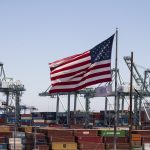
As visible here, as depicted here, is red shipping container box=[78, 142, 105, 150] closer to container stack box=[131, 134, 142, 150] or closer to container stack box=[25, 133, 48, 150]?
Answer: container stack box=[131, 134, 142, 150]

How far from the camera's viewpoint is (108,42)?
2495cm

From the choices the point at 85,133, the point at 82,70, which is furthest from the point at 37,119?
the point at 82,70

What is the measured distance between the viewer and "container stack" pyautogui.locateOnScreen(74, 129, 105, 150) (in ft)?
202

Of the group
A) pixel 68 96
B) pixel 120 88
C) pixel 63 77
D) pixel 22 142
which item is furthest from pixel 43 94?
pixel 63 77

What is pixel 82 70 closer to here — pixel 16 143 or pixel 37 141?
pixel 37 141

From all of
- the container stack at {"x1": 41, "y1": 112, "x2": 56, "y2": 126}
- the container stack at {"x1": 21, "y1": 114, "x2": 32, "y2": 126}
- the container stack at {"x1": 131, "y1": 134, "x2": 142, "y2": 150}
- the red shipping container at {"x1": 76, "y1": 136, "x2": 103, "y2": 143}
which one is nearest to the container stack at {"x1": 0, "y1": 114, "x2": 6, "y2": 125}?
the container stack at {"x1": 21, "y1": 114, "x2": 32, "y2": 126}

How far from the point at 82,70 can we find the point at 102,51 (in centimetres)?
210

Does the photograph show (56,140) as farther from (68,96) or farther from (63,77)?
(68,96)

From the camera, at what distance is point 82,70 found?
2650 centimetres

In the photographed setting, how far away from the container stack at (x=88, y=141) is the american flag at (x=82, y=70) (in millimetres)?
36050

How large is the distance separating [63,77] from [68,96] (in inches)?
4054

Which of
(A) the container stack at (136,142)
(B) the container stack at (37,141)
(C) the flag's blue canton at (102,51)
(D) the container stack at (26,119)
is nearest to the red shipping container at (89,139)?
(A) the container stack at (136,142)

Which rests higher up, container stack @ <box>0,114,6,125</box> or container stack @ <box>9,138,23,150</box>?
container stack @ <box>0,114,6,125</box>

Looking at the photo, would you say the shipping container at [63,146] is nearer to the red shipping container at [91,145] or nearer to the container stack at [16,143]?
the red shipping container at [91,145]
